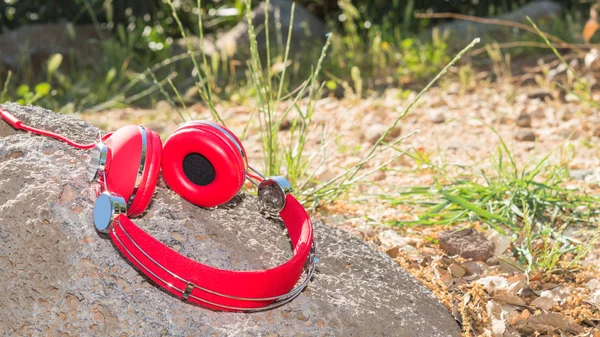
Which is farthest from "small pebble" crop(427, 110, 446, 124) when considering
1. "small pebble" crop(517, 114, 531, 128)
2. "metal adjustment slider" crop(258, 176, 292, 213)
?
"metal adjustment slider" crop(258, 176, 292, 213)

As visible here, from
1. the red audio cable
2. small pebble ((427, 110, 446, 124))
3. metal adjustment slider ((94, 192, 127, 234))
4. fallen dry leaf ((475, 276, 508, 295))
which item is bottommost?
small pebble ((427, 110, 446, 124))

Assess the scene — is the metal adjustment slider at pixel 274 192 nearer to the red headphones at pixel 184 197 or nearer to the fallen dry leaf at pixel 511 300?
the red headphones at pixel 184 197

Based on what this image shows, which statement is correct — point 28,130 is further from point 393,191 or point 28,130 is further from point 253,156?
point 253,156

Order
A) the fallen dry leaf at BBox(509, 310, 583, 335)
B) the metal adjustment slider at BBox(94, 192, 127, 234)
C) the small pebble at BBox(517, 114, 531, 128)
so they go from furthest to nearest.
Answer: the small pebble at BBox(517, 114, 531, 128), the fallen dry leaf at BBox(509, 310, 583, 335), the metal adjustment slider at BBox(94, 192, 127, 234)

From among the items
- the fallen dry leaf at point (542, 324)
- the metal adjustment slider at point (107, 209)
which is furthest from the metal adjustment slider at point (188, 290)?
the fallen dry leaf at point (542, 324)

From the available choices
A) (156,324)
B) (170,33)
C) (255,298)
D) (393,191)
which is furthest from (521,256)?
(170,33)

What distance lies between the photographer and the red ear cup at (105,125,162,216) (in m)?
1.49

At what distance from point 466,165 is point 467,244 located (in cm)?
60

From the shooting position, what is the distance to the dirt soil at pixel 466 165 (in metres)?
1.92

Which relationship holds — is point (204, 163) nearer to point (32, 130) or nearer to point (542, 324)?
point (32, 130)

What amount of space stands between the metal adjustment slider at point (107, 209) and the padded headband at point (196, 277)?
0.07ft

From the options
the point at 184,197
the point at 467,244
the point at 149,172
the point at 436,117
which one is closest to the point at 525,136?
the point at 436,117

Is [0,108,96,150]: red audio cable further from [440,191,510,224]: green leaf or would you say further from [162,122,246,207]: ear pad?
[440,191,510,224]: green leaf

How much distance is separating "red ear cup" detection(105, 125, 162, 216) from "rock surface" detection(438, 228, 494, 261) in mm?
1070
